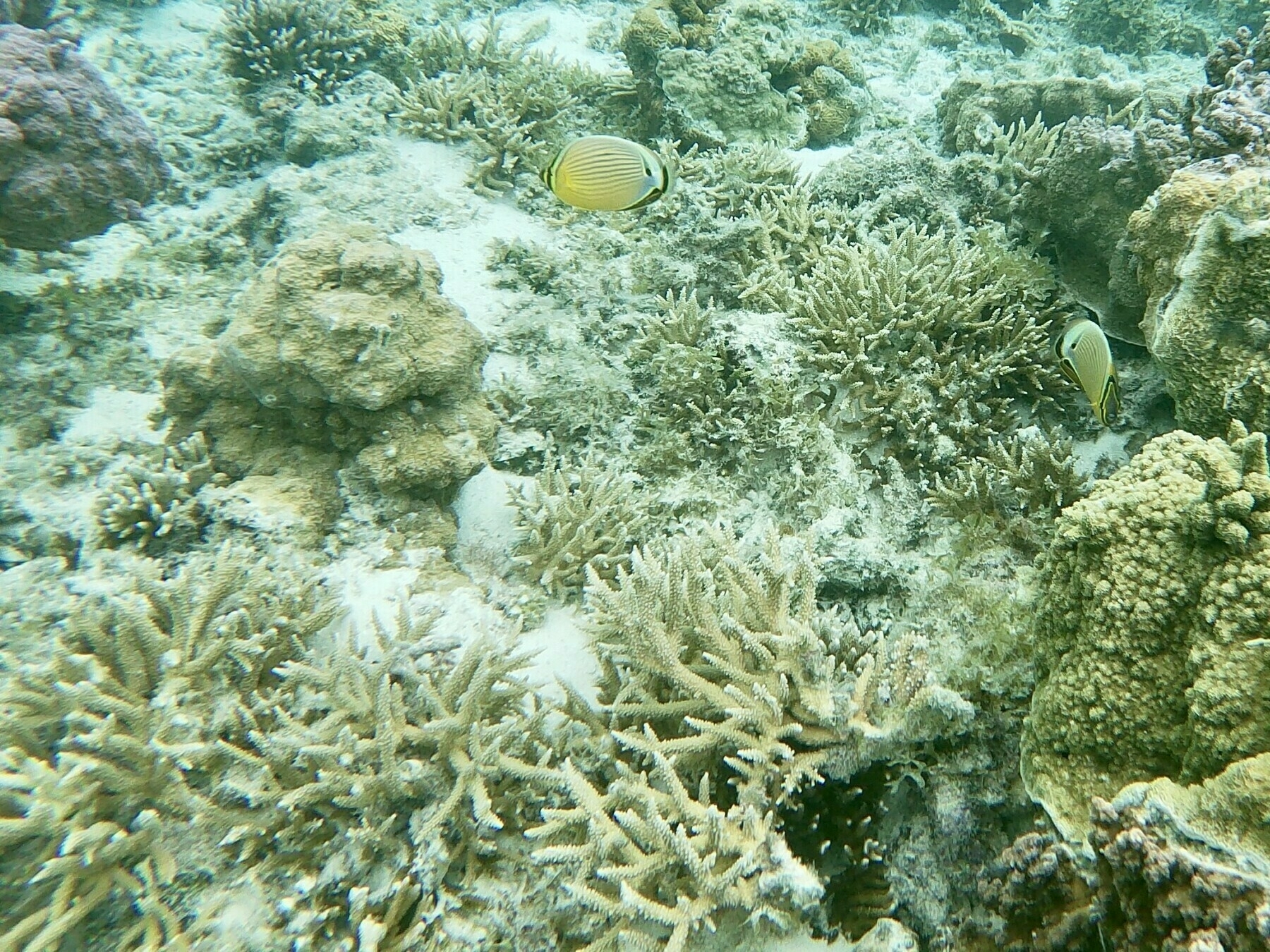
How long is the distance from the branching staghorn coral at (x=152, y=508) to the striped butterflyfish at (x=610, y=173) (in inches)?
95.9

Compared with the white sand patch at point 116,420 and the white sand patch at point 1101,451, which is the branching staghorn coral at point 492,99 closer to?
the white sand patch at point 116,420

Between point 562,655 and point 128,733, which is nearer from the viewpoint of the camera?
point 128,733

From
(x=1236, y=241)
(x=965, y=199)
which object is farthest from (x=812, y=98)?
(x=1236, y=241)

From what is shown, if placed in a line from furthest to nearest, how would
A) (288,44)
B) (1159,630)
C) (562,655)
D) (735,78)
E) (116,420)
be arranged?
(288,44), (735,78), (116,420), (562,655), (1159,630)

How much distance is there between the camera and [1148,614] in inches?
80.4

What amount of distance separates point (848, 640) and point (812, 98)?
18.8 feet

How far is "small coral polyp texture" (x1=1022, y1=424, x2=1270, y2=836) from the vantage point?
1847mm

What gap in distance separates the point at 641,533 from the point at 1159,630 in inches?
80.2

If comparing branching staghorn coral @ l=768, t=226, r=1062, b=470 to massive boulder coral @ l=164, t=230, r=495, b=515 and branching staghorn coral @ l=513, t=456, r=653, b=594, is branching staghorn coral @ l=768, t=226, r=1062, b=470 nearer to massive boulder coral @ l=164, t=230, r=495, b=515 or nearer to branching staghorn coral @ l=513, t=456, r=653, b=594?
branching staghorn coral @ l=513, t=456, r=653, b=594

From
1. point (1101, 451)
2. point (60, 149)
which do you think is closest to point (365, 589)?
point (1101, 451)

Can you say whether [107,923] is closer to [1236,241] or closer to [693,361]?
[693,361]

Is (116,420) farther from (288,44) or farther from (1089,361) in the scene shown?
(1089,361)

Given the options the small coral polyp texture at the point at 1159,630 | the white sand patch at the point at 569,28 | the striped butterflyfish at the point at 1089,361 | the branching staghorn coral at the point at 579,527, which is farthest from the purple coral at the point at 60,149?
the small coral polyp texture at the point at 1159,630

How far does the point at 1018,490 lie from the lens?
3004 millimetres
